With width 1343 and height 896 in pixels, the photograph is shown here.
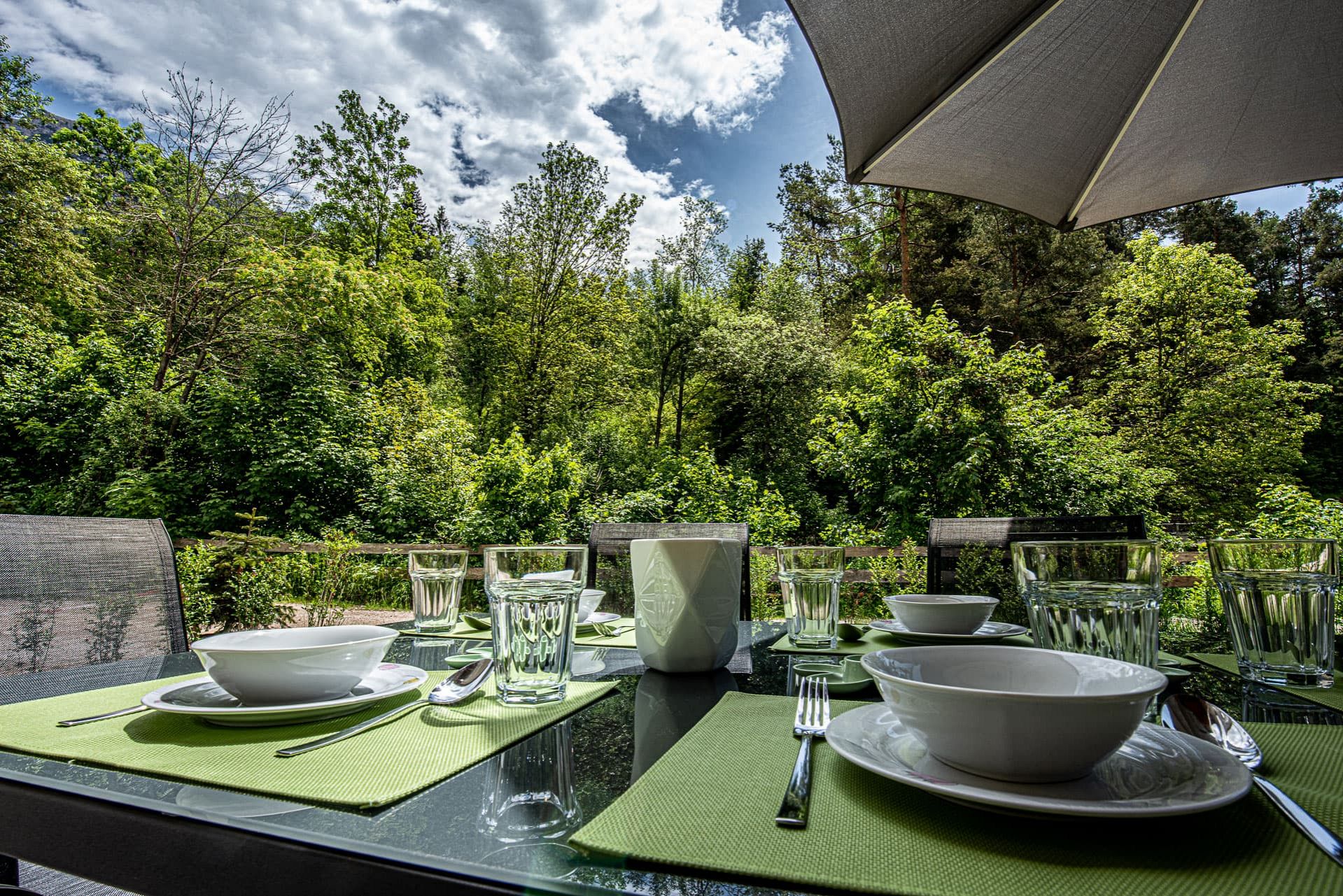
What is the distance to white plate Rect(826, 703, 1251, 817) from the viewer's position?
350 millimetres

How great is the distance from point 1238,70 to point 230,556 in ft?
16.4

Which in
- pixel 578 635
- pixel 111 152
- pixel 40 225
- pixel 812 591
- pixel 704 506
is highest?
pixel 111 152

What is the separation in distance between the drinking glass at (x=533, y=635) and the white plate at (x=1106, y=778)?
1.15ft

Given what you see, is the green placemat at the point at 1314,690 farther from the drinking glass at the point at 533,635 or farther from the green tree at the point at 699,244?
the green tree at the point at 699,244

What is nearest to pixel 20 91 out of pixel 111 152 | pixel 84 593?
pixel 111 152

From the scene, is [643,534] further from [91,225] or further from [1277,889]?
[91,225]

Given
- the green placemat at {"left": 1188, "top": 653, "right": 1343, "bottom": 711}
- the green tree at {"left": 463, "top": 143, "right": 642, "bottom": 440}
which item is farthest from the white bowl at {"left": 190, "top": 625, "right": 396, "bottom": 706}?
the green tree at {"left": 463, "top": 143, "right": 642, "bottom": 440}

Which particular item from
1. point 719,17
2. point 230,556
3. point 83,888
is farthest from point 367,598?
point 719,17

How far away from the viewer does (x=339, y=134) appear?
37.8ft

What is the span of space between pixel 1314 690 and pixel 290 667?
115 cm

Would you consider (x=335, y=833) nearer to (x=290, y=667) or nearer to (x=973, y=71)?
(x=290, y=667)

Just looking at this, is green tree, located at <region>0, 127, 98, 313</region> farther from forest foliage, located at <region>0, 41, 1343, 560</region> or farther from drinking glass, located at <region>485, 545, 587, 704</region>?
drinking glass, located at <region>485, 545, 587, 704</region>

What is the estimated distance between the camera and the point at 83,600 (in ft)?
3.74

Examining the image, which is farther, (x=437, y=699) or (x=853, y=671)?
(x=853, y=671)
